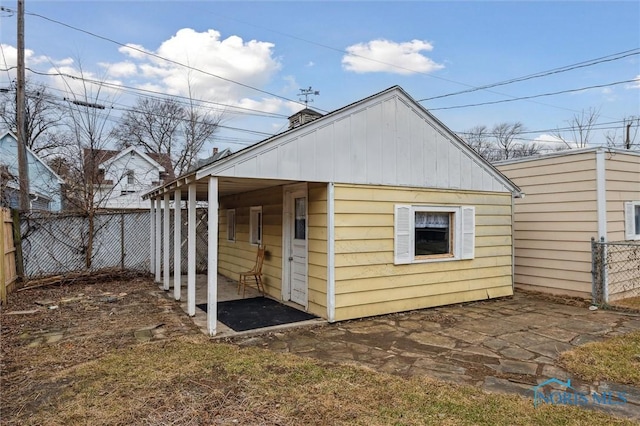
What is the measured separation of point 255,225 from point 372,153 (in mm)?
3455

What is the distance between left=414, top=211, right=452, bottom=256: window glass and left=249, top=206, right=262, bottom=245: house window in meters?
3.28

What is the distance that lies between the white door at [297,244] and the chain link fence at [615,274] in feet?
17.3

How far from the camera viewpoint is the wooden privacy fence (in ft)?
21.2

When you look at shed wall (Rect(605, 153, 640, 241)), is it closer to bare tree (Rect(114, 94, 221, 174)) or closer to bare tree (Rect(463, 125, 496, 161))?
bare tree (Rect(114, 94, 221, 174))

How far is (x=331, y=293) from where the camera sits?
5.42 m

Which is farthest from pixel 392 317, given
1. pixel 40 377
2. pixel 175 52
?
pixel 175 52

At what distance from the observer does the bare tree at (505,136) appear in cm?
2938

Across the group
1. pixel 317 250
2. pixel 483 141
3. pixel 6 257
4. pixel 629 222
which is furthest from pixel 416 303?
pixel 483 141

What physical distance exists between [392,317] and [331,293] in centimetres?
114

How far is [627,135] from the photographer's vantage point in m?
21.3

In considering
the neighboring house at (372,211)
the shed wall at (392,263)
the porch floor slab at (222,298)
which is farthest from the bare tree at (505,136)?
the porch floor slab at (222,298)

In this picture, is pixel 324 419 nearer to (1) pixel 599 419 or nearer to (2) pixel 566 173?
(1) pixel 599 419

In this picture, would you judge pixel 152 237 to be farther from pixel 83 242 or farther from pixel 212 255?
pixel 212 255

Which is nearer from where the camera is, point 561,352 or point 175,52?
point 561,352
